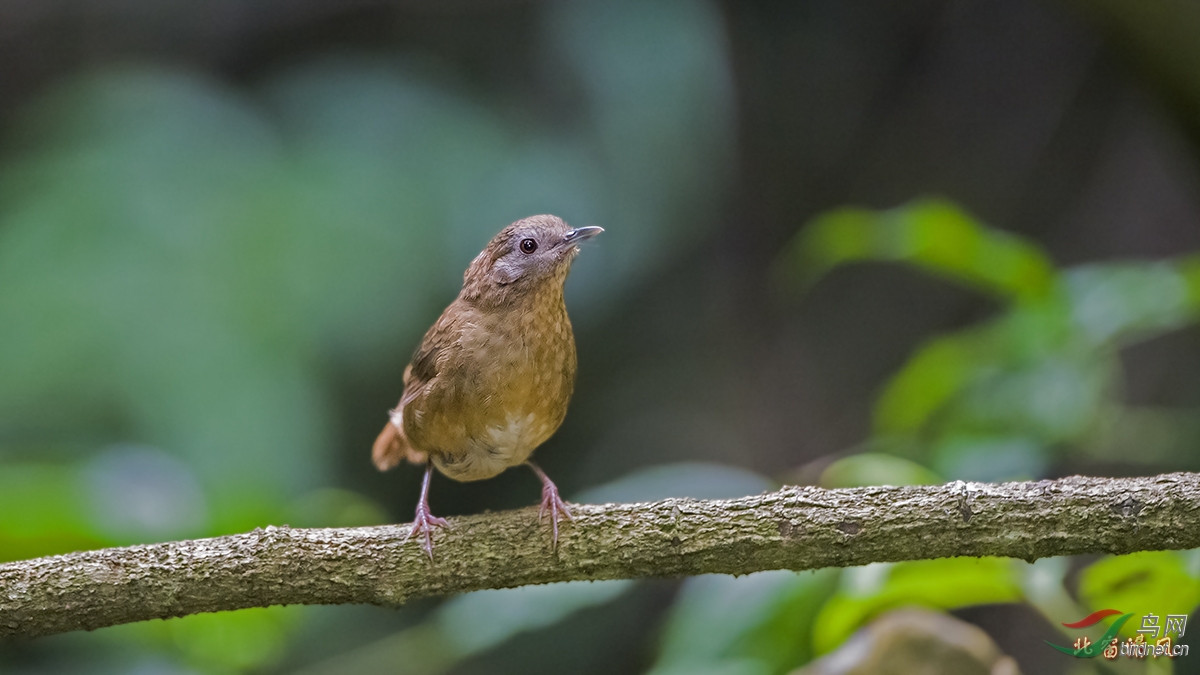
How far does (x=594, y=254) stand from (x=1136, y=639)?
3.41 meters

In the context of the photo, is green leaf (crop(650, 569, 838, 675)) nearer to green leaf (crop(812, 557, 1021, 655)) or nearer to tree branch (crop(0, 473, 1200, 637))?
green leaf (crop(812, 557, 1021, 655))

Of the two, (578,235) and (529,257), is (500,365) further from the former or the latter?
(578,235)

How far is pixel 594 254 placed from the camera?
5.39 metres

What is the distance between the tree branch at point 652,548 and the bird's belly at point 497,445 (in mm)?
446

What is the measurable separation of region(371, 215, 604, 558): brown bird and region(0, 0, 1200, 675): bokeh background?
2.48 ft

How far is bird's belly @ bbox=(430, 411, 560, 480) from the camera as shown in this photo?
9.43ft

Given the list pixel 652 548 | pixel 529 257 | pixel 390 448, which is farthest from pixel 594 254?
pixel 652 548

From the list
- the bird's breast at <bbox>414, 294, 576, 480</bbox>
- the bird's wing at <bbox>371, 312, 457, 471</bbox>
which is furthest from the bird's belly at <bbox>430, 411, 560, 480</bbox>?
the bird's wing at <bbox>371, 312, 457, 471</bbox>

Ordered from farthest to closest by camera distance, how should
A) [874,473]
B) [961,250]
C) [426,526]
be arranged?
1. [961,250]
2. [874,473]
3. [426,526]

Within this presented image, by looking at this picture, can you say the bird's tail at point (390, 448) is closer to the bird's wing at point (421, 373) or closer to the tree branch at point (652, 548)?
the bird's wing at point (421, 373)

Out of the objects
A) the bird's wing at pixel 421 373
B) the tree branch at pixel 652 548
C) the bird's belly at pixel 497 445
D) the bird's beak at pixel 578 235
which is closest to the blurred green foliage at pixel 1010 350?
the tree branch at pixel 652 548

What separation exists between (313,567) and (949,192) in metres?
5.03

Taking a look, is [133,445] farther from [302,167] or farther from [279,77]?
[279,77]

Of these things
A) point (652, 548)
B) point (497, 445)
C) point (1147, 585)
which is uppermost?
point (497, 445)
